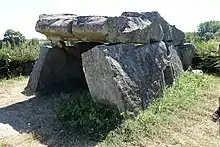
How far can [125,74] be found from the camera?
536cm

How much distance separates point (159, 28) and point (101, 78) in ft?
6.90

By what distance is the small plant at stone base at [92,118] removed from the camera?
506 centimetres

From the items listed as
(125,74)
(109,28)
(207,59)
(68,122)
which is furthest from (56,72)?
(207,59)

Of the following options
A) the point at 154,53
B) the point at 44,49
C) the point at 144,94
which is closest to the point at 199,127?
the point at 144,94

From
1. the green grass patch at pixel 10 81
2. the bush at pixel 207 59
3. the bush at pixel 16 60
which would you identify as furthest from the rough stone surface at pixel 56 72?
the bush at pixel 207 59

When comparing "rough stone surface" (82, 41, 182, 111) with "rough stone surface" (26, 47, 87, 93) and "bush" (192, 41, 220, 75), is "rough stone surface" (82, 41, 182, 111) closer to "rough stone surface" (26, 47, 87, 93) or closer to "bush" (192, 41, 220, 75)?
"rough stone surface" (26, 47, 87, 93)

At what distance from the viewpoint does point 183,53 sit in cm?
861

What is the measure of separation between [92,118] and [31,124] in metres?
1.26

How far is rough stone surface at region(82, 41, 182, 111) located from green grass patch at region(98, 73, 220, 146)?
8.5 inches

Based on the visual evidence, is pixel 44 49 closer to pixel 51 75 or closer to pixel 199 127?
pixel 51 75

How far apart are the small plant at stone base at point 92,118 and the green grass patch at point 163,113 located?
171 millimetres

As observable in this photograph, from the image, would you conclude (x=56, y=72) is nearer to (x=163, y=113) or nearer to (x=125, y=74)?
(x=125, y=74)

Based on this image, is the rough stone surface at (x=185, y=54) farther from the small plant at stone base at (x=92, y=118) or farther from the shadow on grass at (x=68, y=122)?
the small plant at stone base at (x=92, y=118)

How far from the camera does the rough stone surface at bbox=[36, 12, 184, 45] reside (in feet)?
18.7
